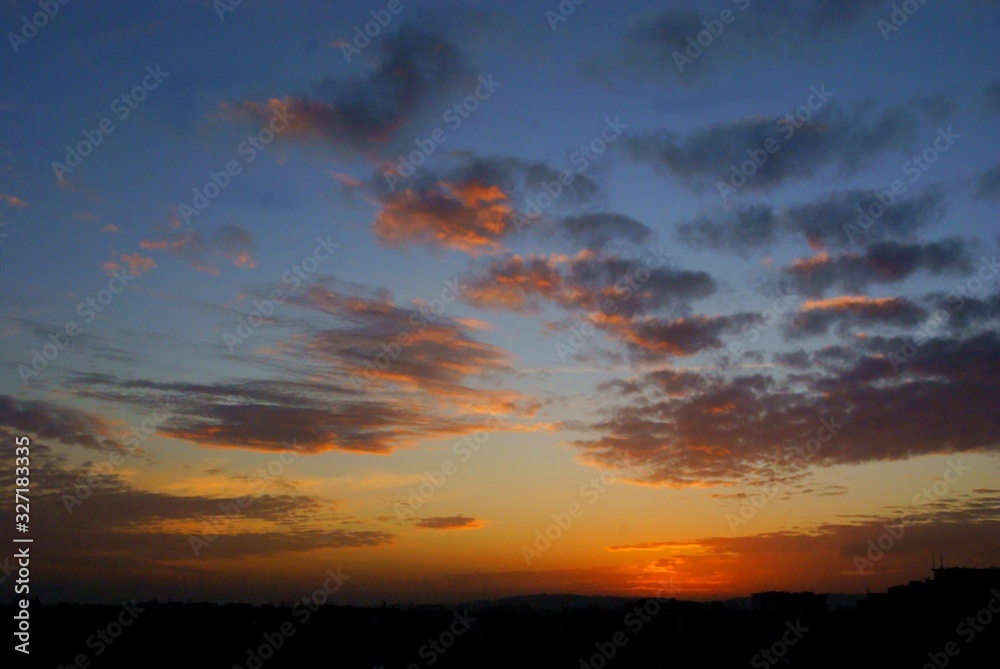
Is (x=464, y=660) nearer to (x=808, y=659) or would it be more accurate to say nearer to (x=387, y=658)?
(x=387, y=658)

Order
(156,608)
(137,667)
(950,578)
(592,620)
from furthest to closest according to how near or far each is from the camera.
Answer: (950,578) < (156,608) < (592,620) < (137,667)

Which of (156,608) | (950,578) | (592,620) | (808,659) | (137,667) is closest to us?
(137,667)

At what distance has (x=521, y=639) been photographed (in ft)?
Answer: 171

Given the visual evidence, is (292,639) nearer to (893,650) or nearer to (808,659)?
(808,659)

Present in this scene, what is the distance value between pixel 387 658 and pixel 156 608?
28255 mm

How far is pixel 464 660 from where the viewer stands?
4850 cm

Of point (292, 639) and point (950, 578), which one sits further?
point (950, 578)

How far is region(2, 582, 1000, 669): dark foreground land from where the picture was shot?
157 ft

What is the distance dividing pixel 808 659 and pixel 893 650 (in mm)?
5384

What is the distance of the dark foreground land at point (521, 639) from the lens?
47781 millimetres

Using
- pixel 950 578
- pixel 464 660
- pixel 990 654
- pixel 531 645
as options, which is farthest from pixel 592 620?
pixel 950 578

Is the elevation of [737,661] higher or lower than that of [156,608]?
lower

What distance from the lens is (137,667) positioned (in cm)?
4594

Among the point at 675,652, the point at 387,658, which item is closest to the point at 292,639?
the point at 387,658
